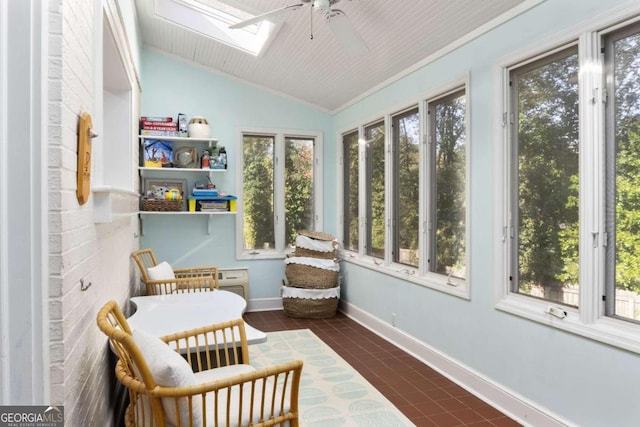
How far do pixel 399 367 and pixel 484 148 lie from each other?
182 cm

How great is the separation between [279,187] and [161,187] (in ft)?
4.56

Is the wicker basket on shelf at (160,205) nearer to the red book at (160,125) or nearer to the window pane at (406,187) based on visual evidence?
the red book at (160,125)

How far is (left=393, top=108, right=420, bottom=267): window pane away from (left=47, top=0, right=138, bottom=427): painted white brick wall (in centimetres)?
268

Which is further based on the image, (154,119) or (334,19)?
(154,119)

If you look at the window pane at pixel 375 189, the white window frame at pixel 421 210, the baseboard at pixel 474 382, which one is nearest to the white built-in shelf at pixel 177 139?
the white window frame at pixel 421 210

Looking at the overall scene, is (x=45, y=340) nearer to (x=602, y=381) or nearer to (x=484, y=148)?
(x=602, y=381)

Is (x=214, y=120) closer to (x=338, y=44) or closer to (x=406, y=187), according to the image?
(x=338, y=44)

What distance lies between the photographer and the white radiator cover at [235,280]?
198 inches

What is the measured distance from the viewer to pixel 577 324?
2.23 meters

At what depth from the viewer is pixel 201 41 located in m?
4.32

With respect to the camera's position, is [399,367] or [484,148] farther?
[399,367]

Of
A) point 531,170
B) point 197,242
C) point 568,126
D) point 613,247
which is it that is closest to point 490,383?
point 613,247

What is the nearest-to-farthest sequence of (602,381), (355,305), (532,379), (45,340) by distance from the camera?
1. (45,340)
2. (602,381)
3. (532,379)
4. (355,305)

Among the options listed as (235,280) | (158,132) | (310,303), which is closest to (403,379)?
(310,303)
